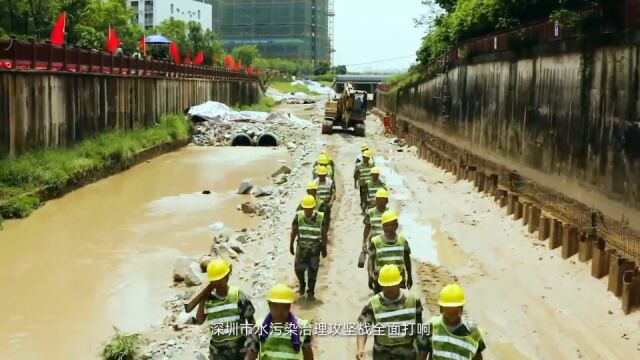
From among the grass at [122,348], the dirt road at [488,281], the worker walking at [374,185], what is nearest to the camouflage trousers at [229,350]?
the dirt road at [488,281]

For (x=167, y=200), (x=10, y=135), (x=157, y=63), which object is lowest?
(x=167, y=200)

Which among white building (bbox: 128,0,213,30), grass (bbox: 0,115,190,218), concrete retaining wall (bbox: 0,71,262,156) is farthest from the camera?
white building (bbox: 128,0,213,30)

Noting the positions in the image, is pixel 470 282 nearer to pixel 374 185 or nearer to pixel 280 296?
pixel 374 185

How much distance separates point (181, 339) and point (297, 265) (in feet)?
6.47

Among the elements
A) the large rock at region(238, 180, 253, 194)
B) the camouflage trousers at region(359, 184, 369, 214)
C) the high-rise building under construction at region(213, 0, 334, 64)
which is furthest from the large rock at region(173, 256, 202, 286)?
the high-rise building under construction at region(213, 0, 334, 64)

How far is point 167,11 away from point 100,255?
11181cm

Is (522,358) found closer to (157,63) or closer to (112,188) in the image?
(112,188)

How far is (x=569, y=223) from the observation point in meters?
13.4

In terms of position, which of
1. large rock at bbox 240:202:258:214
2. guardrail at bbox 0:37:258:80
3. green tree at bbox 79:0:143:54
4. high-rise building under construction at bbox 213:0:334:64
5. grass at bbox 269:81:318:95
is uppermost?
high-rise building under construction at bbox 213:0:334:64

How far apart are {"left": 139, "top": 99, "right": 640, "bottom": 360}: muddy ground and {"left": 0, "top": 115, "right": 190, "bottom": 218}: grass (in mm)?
6598

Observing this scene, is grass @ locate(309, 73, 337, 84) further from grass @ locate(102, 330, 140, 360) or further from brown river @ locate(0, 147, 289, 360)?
grass @ locate(102, 330, 140, 360)

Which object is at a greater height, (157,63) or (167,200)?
(157,63)

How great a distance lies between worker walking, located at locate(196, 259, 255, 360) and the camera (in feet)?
21.0

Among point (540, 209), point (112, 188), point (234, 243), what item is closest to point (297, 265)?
point (234, 243)
